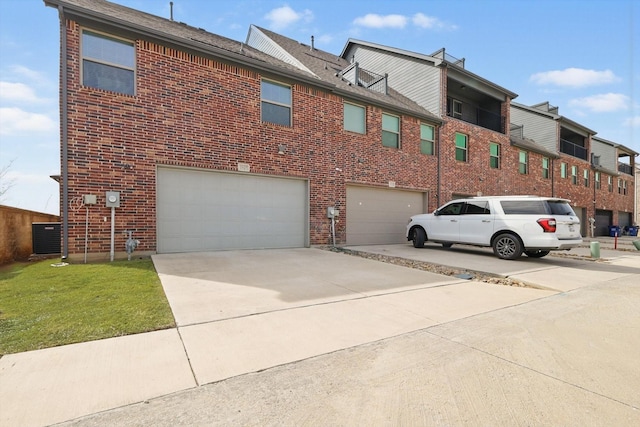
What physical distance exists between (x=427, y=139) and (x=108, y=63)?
1199cm

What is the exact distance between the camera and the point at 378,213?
12438 millimetres

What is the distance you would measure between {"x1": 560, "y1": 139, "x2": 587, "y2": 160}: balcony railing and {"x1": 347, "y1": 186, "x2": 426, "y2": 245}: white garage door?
17635 millimetres

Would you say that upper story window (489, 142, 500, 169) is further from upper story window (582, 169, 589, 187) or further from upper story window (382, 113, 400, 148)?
upper story window (582, 169, 589, 187)

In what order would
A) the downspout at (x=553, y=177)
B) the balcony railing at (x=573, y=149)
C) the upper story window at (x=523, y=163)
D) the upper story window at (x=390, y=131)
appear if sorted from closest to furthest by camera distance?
the upper story window at (x=390, y=131) → the upper story window at (x=523, y=163) → the downspout at (x=553, y=177) → the balcony railing at (x=573, y=149)

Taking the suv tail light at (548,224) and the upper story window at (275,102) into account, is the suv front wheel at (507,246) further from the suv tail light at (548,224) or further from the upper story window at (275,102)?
the upper story window at (275,102)

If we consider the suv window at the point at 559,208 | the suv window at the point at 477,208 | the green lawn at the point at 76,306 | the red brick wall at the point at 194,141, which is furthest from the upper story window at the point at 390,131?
the green lawn at the point at 76,306

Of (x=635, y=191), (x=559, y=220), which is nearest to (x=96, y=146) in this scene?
(x=559, y=220)

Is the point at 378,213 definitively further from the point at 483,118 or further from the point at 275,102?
the point at 483,118

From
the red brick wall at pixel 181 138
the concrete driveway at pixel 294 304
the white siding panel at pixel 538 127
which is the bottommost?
the concrete driveway at pixel 294 304

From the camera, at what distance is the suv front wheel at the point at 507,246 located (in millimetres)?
8562

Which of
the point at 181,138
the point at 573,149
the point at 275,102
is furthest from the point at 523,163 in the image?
the point at 181,138

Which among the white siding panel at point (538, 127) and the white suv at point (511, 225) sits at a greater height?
the white siding panel at point (538, 127)

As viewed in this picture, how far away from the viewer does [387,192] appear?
12734 mm

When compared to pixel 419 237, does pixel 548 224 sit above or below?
above
